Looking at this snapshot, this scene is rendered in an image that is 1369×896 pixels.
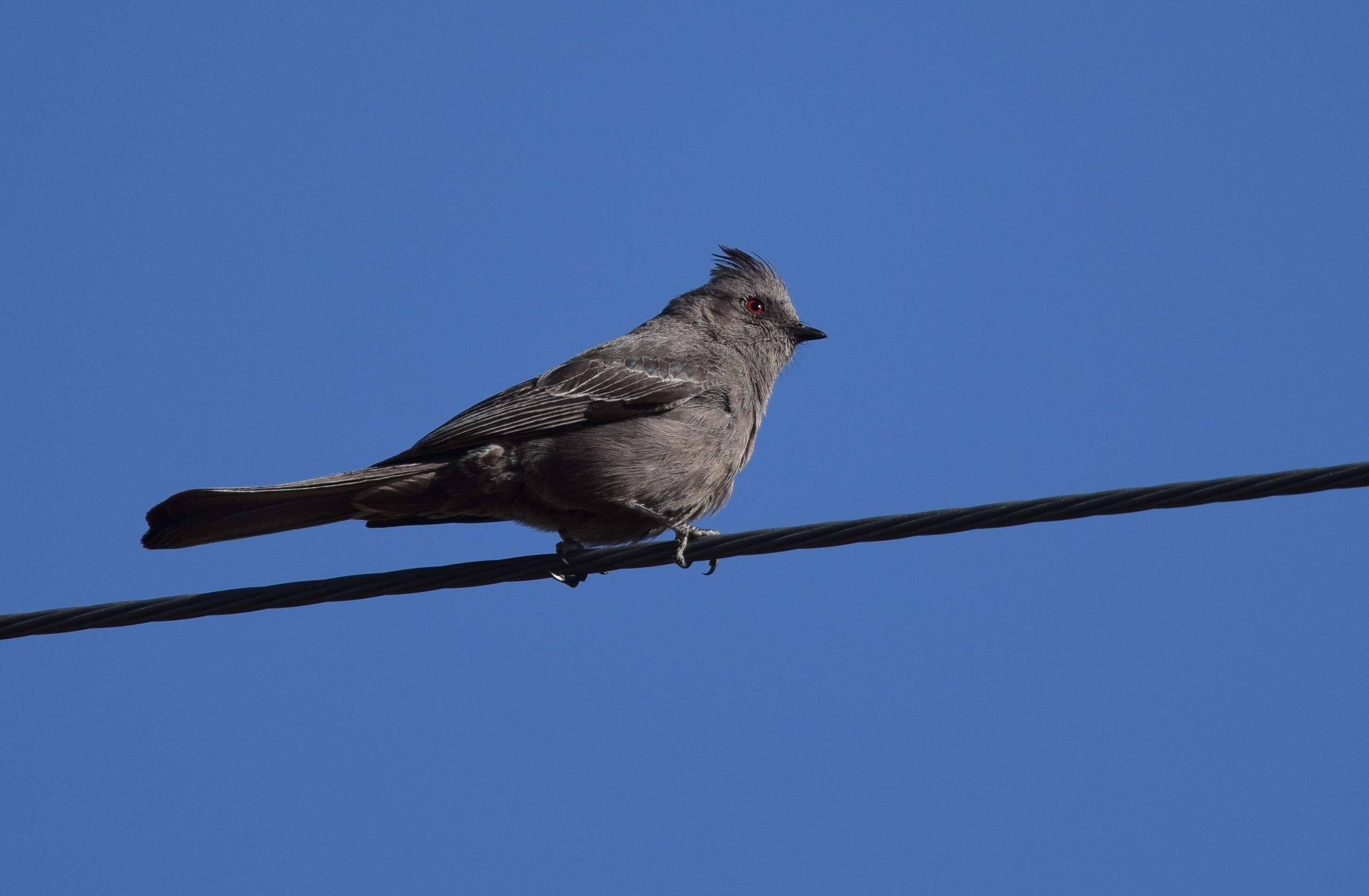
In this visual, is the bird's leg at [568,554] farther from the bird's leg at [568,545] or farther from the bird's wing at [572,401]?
the bird's wing at [572,401]

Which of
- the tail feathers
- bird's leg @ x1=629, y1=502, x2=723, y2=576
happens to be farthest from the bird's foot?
the tail feathers

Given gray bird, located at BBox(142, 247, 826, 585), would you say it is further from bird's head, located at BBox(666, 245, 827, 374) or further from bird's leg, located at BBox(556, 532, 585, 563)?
bird's head, located at BBox(666, 245, 827, 374)

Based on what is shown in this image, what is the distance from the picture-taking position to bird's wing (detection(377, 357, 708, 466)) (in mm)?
7984

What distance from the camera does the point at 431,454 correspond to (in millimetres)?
7961

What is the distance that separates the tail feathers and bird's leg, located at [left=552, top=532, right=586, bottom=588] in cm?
120

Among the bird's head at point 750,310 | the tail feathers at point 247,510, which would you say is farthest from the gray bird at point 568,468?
the bird's head at point 750,310

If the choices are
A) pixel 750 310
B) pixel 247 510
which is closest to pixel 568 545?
pixel 247 510

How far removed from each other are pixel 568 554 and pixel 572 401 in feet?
5.31

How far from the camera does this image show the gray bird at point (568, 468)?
7.29m

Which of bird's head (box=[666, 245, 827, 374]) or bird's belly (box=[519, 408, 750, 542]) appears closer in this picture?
bird's belly (box=[519, 408, 750, 542])

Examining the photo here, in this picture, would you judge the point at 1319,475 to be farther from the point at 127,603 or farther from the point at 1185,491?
the point at 127,603

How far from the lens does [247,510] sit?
7062 mm

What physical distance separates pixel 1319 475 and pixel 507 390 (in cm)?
511

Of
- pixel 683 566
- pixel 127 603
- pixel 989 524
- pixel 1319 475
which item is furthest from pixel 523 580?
pixel 1319 475
